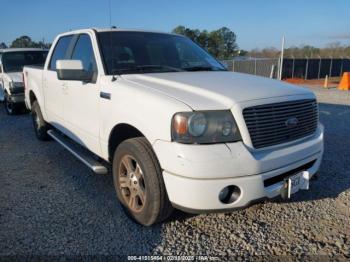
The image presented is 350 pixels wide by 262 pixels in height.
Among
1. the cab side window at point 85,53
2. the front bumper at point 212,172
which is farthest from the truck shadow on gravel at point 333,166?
the cab side window at point 85,53

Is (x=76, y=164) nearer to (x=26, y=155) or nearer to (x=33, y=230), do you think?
(x=26, y=155)

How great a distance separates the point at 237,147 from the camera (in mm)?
2674

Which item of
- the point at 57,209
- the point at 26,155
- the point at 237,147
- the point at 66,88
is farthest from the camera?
the point at 26,155

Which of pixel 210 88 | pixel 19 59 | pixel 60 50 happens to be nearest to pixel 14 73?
pixel 19 59

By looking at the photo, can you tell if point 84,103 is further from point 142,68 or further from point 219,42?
point 219,42

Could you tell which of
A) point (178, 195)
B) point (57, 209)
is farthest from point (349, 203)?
point (57, 209)

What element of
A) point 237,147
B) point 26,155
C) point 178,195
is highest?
point 237,147

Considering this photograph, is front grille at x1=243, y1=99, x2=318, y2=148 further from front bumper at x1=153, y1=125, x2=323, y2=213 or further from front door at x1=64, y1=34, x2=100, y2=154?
front door at x1=64, y1=34, x2=100, y2=154

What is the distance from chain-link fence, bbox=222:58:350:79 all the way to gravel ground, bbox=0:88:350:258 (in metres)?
20.6

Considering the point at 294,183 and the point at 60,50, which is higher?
the point at 60,50

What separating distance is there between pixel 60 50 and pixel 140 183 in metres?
2.97

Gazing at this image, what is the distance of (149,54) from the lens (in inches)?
161

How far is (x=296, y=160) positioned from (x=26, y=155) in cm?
432

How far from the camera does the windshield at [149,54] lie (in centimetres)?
382
